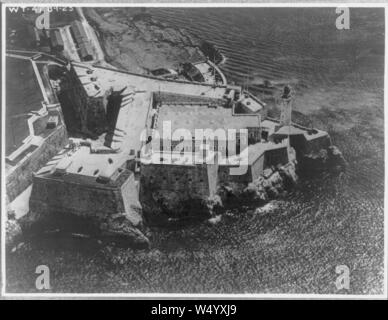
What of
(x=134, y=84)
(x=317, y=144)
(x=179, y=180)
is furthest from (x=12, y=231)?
(x=317, y=144)

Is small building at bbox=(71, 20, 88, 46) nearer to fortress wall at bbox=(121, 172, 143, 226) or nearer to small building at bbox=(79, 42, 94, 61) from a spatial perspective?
small building at bbox=(79, 42, 94, 61)

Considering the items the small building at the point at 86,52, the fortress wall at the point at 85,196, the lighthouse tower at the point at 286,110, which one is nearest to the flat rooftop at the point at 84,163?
the fortress wall at the point at 85,196

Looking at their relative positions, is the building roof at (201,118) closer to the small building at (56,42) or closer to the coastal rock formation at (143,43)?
the coastal rock formation at (143,43)

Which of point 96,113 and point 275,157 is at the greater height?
point 96,113

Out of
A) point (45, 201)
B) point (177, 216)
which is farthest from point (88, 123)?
point (177, 216)

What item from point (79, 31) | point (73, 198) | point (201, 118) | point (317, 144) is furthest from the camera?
point (79, 31)

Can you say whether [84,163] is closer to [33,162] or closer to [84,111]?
[33,162]

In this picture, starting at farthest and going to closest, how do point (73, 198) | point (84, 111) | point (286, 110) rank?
1. point (84, 111)
2. point (286, 110)
3. point (73, 198)
